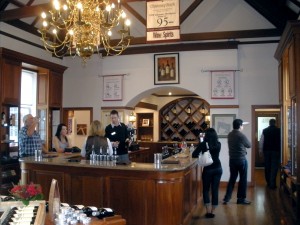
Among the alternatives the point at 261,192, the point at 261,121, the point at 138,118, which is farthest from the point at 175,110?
the point at 261,192

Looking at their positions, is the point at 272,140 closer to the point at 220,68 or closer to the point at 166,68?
the point at 220,68

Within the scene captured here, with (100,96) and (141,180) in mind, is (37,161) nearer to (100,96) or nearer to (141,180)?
(141,180)

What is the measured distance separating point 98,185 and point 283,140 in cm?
455

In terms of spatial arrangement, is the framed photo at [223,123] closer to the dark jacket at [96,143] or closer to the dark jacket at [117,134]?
the dark jacket at [117,134]

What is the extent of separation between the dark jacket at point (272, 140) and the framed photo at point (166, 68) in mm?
2599

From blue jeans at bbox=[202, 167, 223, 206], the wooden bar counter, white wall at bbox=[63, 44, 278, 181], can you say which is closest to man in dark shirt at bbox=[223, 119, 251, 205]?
blue jeans at bbox=[202, 167, 223, 206]

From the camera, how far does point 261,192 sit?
7.83 metres

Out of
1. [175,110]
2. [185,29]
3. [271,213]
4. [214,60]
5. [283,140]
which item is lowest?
[271,213]

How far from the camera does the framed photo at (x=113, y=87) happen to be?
950 centimetres

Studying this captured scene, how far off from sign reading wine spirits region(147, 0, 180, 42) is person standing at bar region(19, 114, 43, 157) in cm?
252

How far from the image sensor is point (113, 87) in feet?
31.4

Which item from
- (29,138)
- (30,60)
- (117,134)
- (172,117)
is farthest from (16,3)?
(172,117)

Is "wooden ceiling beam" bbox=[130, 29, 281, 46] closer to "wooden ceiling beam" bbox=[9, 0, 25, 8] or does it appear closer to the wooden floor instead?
the wooden floor

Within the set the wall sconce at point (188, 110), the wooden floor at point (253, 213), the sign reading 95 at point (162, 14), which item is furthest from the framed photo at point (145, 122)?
the sign reading 95 at point (162, 14)
